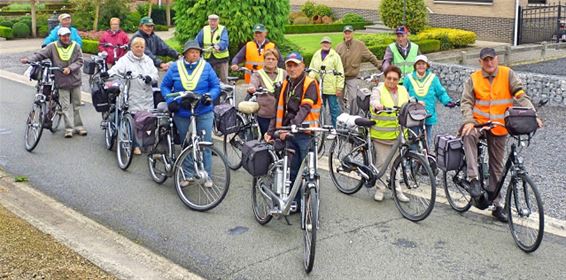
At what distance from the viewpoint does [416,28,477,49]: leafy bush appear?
2352cm

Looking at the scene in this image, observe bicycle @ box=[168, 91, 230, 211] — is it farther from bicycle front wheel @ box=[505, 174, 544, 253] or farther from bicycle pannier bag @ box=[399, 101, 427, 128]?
bicycle front wheel @ box=[505, 174, 544, 253]

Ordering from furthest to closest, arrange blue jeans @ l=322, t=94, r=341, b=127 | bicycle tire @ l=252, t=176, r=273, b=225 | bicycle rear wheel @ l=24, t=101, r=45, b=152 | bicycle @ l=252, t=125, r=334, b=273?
blue jeans @ l=322, t=94, r=341, b=127 < bicycle rear wheel @ l=24, t=101, r=45, b=152 < bicycle tire @ l=252, t=176, r=273, b=225 < bicycle @ l=252, t=125, r=334, b=273

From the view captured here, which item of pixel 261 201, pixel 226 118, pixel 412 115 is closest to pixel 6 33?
pixel 226 118

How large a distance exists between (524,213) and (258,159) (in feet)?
8.47

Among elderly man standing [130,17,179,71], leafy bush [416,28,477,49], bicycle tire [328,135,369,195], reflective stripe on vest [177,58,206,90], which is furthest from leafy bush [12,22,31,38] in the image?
bicycle tire [328,135,369,195]

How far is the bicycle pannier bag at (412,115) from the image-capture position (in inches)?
285

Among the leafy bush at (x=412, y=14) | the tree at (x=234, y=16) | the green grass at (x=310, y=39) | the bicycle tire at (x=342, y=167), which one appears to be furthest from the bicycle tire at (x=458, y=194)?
the leafy bush at (x=412, y=14)

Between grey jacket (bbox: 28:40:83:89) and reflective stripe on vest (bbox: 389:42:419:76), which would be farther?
grey jacket (bbox: 28:40:83:89)

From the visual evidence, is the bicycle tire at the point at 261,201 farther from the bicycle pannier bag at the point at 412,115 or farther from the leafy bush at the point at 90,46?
the leafy bush at the point at 90,46

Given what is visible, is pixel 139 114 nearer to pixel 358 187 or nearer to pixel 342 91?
pixel 358 187

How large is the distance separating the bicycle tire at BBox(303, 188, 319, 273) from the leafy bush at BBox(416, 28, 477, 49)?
18080mm

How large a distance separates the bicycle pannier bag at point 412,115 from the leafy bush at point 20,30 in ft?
91.8

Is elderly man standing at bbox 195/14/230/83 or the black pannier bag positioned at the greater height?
elderly man standing at bbox 195/14/230/83

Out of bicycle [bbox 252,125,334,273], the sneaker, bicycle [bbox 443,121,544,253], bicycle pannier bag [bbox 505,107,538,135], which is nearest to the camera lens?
bicycle [bbox 252,125,334,273]
